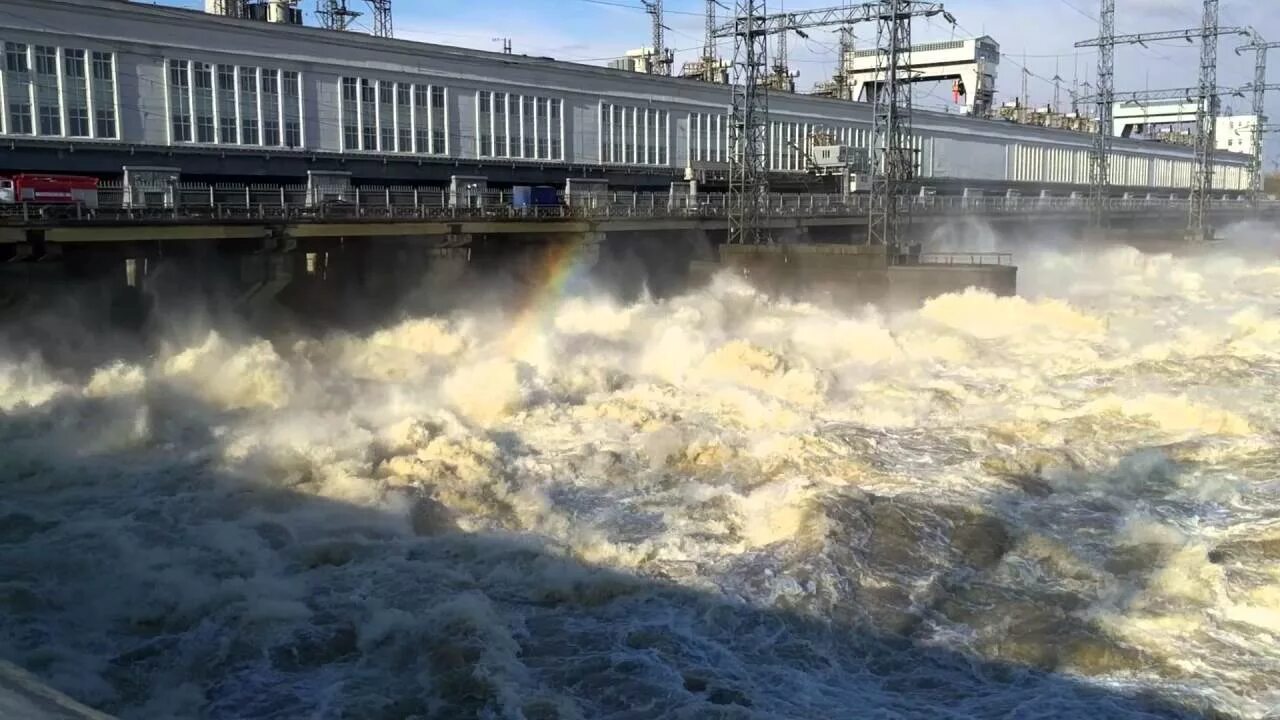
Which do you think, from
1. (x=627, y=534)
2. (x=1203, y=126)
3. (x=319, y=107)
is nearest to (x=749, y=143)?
(x=319, y=107)

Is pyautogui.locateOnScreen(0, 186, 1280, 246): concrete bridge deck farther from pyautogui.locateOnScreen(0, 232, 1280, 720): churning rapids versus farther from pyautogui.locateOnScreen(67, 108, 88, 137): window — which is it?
pyautogui.locateOnScreen(67, 108, 88, 137): window

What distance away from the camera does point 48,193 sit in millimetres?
24047

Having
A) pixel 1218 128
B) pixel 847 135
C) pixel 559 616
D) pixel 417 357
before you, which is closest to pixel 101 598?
pixel 559 616

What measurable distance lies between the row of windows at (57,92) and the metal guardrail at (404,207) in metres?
2.42

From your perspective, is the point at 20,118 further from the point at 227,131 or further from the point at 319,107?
the point at 319,107

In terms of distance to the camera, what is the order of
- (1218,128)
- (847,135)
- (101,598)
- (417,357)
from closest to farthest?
1. (101,598)
2. (417,357)
3. (847,135)
4. (1218,128)

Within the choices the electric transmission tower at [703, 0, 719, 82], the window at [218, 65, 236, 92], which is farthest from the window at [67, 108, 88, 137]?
the electric transmission tower at [703, 0, 719, 82]

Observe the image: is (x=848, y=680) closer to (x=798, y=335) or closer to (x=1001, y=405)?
(x=1001, y=405)

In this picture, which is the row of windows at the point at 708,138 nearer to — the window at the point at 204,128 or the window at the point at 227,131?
the window at the point at 227,131

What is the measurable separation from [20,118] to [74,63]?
2.43 metres

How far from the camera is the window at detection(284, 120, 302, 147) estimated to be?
3625 cm

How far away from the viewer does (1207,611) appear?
13414mm

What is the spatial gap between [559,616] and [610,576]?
1.27m

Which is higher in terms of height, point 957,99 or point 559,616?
point 957,99
